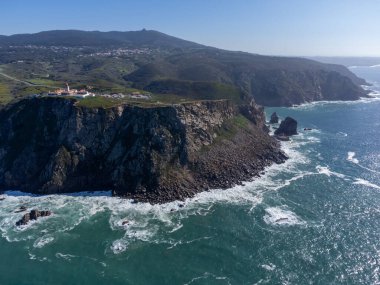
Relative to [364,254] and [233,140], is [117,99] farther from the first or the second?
[364,254]

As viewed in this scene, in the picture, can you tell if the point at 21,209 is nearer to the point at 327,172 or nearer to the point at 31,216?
the point at 31,216

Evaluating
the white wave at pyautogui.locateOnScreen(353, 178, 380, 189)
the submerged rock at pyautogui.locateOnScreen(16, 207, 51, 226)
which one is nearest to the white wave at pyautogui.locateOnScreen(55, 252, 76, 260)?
the submerged rock at pyautogui.locateOnScreen(16, 207, 51, 226)

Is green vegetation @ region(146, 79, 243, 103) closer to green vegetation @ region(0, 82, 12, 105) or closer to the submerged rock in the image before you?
green vegetation @ region(0, 82, 12, 105)

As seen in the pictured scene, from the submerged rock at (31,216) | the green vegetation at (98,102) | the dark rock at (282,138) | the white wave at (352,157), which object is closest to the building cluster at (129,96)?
the green vegetation at (98,102)

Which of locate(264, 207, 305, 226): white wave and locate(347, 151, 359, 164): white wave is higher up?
locate(347, 151, 359, 164): white wave

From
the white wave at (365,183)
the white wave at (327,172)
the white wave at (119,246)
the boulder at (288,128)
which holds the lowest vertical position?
the white wave at (119,246)

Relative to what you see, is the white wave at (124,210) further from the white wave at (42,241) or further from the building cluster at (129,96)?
the building cluster at (129,96)

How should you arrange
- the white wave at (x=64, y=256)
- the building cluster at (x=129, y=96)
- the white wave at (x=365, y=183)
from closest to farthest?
1. the white wave at (x=64, y=256)
2. the white wave at (x=365, y=183)
3. the building cluster at (x=129, y=96)
